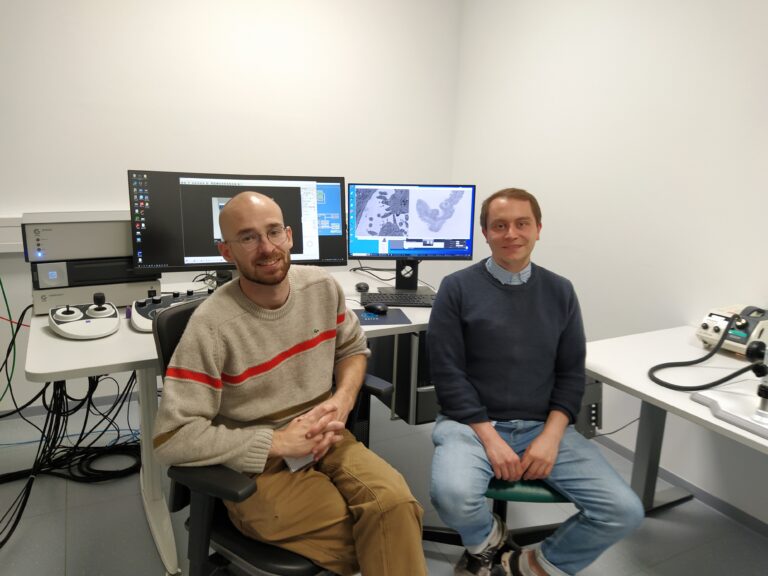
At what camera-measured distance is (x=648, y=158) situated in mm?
2174

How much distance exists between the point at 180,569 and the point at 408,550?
92cm

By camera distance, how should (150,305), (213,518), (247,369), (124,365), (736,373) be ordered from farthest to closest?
(150,305) → (736,373) → (124,365) → (247,369) → (213,518)

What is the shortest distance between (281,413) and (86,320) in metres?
0.77

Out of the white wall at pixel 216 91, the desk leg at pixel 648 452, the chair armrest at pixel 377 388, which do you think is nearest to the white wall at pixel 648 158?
the desk leg at pixel 648 452

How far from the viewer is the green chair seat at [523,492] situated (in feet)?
4.64

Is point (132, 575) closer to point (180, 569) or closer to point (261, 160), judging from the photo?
point (180, 569)

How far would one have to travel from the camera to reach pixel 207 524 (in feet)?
3.70

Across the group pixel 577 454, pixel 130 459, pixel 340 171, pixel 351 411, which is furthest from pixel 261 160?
pixel 577 454

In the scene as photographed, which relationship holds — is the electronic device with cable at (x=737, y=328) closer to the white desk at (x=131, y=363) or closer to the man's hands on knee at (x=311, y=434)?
the white desk at (x=131, y=363)

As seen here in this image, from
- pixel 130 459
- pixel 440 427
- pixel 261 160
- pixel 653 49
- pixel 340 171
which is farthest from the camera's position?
pixel 340 171

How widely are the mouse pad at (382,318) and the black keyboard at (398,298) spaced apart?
0.09m

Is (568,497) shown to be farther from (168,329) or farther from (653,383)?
(168,329)

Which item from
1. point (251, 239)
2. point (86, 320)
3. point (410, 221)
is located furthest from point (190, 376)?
point (410, 221)

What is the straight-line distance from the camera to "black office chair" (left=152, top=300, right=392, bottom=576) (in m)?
1.05
